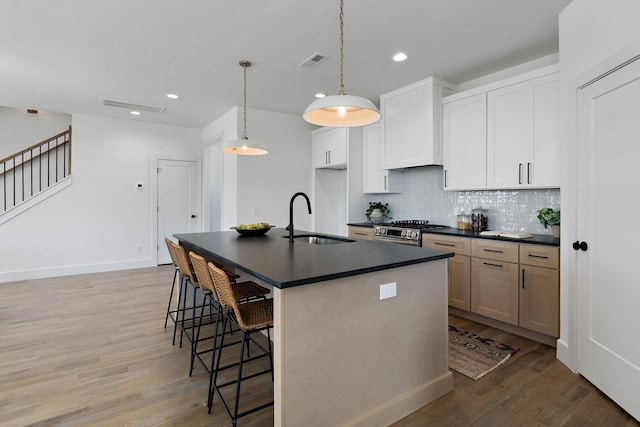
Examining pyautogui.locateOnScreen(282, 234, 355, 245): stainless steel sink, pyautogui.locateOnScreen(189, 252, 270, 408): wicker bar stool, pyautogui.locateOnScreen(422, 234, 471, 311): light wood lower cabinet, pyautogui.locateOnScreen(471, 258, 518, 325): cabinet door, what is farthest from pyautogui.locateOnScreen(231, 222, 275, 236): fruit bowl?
pyautogui.locateOnScreen(471, 258, 518, 325): cabinet door

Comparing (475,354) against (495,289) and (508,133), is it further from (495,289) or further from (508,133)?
(508,133)

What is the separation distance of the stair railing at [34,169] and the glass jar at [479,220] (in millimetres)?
6499

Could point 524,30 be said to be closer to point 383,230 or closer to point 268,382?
point 383,230

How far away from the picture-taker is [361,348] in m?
1.76

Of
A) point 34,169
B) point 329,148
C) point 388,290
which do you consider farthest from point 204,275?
point 34,169

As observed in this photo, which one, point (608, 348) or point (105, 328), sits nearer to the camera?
point (608, 348)

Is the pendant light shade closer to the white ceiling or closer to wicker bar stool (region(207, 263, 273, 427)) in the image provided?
the white ceiling

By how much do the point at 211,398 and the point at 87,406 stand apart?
0.76 metres

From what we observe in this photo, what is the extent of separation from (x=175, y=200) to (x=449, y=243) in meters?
5.23

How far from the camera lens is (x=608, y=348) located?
209cm

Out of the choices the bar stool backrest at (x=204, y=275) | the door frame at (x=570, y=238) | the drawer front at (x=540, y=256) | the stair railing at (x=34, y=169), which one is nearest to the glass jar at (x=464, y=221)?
the drawer front at (x=540, y=256)

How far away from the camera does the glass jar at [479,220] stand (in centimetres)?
373

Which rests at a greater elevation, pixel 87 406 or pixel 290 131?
pixel 290 131

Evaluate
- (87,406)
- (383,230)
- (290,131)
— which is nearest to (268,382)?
(87,406)
